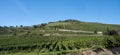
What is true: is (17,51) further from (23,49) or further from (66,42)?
(66,42)

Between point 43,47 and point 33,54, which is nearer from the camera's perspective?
point 33,54

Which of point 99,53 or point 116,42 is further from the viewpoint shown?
point 116,42

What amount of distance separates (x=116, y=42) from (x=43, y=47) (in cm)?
2600

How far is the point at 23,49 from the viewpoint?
209ft

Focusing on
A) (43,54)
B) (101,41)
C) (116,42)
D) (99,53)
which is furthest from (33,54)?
(116,42)

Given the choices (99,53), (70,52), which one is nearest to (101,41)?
(99,53)

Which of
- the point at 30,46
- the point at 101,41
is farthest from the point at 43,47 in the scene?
the point at 101,41

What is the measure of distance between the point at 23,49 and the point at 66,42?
13.8 meters

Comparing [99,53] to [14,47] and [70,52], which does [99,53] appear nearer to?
[70,52]

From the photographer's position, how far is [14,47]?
6291 cm

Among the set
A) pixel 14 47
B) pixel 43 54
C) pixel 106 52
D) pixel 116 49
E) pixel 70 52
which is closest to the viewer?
pixel 43 54

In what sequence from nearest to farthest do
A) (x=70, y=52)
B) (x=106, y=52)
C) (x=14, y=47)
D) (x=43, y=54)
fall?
(x=43, y=54)
(x=70, y=52)
(x=14, y=47)
(x=106, y=52)

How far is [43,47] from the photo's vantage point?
65.0 meters

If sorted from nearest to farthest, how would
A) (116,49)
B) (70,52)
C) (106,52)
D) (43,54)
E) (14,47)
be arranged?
(43,54) < (70,52) < (14,47) < (106,52) < (116,49)
